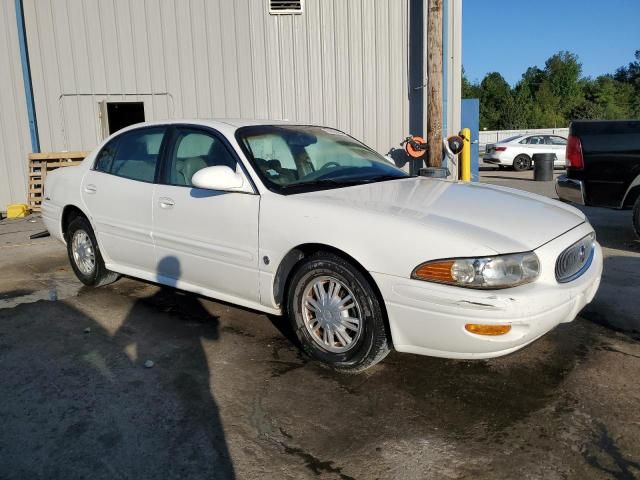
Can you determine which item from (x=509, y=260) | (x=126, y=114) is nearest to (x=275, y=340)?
(x=509, y=260)

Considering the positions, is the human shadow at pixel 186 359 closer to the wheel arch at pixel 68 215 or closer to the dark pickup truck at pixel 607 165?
the wheel arch at pixel 68 215

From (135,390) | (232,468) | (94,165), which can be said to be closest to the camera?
(232,468)

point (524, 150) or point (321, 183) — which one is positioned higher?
point (321, 183)

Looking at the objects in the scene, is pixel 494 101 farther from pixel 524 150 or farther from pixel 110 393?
pixel 110 393

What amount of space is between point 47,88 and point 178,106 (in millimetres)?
2388

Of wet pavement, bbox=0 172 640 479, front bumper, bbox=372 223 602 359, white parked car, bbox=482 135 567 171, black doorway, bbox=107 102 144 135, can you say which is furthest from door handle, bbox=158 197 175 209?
white parked car, bbox=482 135 567 171

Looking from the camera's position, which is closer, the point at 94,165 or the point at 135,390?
the point at 135,390

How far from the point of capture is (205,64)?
10.3m

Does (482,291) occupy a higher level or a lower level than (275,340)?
higher

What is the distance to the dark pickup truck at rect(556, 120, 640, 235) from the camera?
6.06 meters

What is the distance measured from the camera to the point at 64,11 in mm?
10102

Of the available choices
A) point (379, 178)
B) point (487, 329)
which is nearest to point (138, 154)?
point (379, 178)

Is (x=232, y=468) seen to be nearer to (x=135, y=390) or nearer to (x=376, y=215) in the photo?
(x=135, y=390)

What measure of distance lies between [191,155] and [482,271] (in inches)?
93.0
